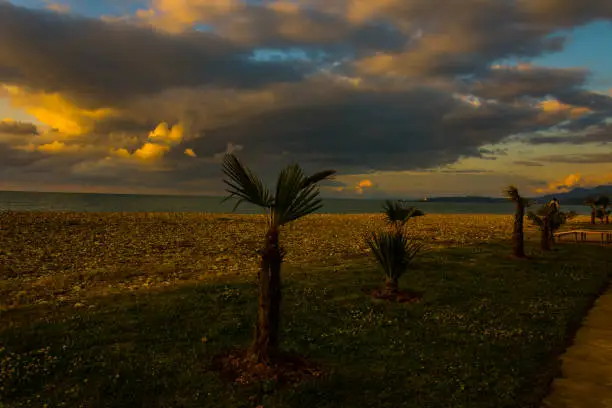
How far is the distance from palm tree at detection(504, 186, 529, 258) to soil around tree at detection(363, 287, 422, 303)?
11.4 m

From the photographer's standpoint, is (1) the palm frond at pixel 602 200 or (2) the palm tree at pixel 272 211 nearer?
(2) the palm tree at pixel 272 211

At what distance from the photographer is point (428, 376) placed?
27.6 feet

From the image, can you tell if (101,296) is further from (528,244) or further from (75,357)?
(528,244)

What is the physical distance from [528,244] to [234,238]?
78.8 feet

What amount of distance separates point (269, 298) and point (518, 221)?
2066cm

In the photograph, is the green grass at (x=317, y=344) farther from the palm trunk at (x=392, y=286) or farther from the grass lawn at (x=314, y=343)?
the palm trunk at (x=392, y=286)

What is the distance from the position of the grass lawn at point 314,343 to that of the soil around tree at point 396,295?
385mm

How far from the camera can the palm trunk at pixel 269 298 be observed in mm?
8258

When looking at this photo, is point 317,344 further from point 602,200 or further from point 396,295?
point 602,200

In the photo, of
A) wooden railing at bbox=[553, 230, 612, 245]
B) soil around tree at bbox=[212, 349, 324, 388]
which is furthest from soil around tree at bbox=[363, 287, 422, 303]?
wooden railing at bbox=[553, 230, 612, 245]

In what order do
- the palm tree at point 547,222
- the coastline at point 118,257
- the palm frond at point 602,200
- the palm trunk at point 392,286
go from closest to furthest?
1. the palm trunk at point 392,286
2. the coastline at point 118,257
3. the palm tree at point 547,222
4. the palm frond at point 602,200

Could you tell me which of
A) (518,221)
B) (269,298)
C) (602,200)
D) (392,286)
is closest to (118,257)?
(392,286)

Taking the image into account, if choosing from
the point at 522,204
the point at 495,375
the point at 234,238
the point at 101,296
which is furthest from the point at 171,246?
the point at 495,375

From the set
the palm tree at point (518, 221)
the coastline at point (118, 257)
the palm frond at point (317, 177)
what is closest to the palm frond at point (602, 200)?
the coastline at point (118, 257)
